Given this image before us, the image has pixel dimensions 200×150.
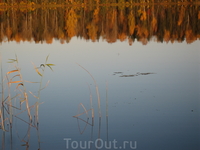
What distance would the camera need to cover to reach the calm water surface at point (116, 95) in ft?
9.41

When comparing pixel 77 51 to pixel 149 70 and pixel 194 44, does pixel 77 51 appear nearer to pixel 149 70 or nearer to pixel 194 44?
pixel 149 70

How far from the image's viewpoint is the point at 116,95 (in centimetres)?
364

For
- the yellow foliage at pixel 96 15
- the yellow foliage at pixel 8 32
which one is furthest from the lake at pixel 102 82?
the yellow foliage at pixel 96 15

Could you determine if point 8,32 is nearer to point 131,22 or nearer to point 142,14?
point 131,22

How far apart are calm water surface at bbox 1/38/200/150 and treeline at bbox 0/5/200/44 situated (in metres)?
0.41

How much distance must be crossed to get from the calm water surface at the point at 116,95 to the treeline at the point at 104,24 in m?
0.41

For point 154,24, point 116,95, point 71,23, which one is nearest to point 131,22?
point 154,24

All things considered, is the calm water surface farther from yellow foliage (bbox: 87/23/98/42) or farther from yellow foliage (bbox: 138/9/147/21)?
yellow foliage (bbox: 138/9/147/21)

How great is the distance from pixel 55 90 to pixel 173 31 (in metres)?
2.90

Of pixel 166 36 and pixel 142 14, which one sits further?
pixel 142 14

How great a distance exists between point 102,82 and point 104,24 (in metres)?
2.84

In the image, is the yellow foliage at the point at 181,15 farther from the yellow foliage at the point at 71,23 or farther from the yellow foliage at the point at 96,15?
the yellow foliage at the point at 71,23

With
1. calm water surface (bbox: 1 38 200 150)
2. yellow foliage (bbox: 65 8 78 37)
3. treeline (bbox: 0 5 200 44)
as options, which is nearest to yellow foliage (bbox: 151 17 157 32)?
treeline (bbox: 0 5 200 44)

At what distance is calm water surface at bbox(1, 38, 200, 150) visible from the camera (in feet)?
9.41
